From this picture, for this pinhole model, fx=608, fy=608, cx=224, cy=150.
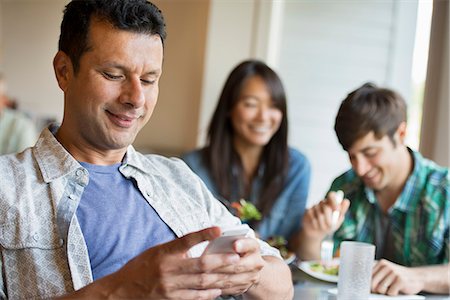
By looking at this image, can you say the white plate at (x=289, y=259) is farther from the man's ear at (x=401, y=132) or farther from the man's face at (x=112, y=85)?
the man's face at (x=112, y=85)

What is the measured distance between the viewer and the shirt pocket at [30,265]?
1.16 metres

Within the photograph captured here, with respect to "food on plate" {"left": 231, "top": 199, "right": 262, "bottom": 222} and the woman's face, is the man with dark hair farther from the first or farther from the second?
the woman's face

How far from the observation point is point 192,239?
37.4 inches

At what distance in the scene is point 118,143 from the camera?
4.28 feet

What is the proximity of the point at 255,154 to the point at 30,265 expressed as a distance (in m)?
1.39

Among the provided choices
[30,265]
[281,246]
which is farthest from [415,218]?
[30,265]

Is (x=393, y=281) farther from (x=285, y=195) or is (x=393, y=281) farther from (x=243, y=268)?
(x=285, y=195)

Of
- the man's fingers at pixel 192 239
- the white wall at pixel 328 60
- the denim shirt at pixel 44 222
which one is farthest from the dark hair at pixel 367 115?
the white wall at pixel 328 60

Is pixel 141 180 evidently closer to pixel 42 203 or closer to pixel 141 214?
pixel 141 214

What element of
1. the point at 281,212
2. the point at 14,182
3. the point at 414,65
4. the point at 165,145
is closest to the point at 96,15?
the point at 14,182

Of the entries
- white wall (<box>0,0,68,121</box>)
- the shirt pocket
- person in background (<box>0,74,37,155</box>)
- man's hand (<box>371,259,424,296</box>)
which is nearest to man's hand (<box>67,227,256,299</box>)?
the shirt pocket

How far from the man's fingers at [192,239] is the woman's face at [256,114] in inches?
56.9

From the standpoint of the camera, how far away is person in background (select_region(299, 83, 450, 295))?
178cm

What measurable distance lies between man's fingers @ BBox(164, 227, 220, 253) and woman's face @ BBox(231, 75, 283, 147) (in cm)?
145
